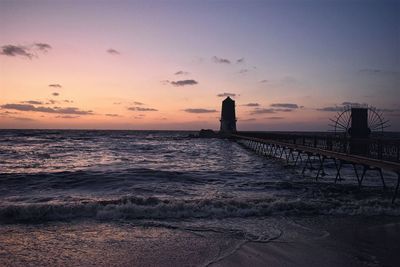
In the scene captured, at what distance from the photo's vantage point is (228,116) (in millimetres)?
88312

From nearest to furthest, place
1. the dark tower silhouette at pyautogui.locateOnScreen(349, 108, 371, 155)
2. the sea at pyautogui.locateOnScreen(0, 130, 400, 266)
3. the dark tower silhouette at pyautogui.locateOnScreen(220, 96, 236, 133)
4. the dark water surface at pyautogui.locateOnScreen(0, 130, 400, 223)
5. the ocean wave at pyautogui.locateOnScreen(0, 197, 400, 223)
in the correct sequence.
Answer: the sea at pyautogui.locateOnScreen(0, 130, 400, 266) → the ocean wave at pyautogui.locateOnScreen(0, 197, 400, 223) → the dark water surface at pyautogui.locateOnScreen(0, 130, 400, 223) → the dark tower silhouette at pyautogui.locateOnScreen(349, 108, 371, 155) → the dark tower silhouette at pyautogui.locateOnScreen(220, 96, 236, 133)

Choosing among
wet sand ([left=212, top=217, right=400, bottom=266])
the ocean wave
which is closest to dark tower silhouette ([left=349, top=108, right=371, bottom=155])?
the ocean wave

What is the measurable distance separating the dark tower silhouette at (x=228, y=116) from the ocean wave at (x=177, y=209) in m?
76.4

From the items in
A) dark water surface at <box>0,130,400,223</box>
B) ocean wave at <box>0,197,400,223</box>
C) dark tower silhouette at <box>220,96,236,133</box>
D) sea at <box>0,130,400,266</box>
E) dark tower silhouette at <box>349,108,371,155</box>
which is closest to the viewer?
sea at <box>0,130,400,266</box>

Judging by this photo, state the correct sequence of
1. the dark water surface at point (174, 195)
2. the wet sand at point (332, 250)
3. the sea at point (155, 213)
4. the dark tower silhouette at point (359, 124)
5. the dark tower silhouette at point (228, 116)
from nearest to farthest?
the wet sand at point (332, 250) < the sea at point (155, 213) < the dark water surface at point (174, 195) < the dark tower silhouette at point (359, 124) < the dark tower silhouette at point (228, 116)

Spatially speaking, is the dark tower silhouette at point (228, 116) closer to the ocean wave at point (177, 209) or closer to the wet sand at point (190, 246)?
the ocean wave at point (177, 209)

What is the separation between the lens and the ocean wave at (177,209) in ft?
32.1

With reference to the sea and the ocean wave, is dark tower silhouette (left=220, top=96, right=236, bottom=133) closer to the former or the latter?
the sea

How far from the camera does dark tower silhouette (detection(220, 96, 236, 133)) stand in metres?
87.6

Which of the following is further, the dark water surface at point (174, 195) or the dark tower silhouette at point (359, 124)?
the dark tower silhouette at point (359, 124)

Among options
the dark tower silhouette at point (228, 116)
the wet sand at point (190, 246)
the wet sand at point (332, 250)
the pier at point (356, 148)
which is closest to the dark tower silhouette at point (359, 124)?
the pier at point (356, 148)

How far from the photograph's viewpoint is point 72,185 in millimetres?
15914

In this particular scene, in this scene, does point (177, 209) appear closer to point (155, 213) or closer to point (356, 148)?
point (155, 213)

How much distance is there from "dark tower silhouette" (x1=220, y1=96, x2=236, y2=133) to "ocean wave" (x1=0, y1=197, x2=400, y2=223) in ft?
251
